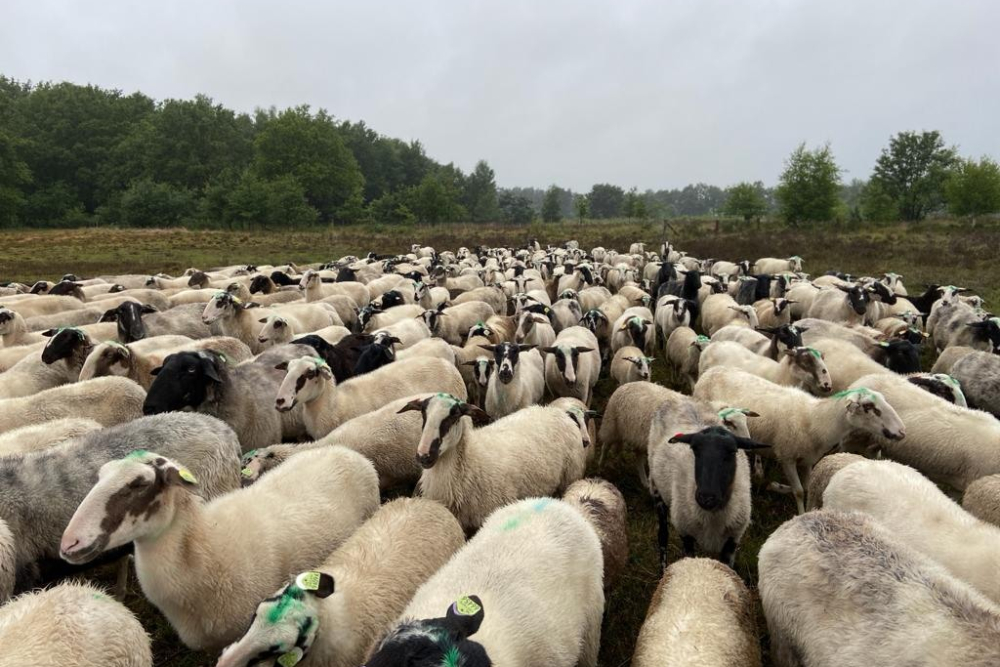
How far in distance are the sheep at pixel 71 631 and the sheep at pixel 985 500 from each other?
20.8ft

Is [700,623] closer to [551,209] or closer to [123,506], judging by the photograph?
[123,506]

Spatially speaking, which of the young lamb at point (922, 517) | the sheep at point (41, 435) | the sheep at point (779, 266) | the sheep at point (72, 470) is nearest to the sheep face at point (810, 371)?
the young lamb at point (922, 517)

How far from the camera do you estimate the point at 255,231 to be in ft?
161

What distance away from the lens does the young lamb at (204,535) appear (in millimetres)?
3236

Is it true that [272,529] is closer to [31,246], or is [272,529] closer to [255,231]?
[31,246]

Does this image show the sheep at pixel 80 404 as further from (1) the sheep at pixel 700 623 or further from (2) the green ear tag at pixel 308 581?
(1) the sheep at pixel 700 623

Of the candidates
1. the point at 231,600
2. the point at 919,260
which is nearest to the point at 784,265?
the point at 919,260

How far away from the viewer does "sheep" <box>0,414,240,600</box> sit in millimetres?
3814

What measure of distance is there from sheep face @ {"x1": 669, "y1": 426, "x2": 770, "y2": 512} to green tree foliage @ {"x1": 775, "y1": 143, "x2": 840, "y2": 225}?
44.5 metres

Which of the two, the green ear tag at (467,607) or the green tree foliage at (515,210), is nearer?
the green ear tag at (467,607)

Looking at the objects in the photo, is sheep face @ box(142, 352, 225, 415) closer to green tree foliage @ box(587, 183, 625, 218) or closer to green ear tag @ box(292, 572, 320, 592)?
green ear tag @ box(292, 572, 320, 592)

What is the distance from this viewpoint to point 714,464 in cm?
450

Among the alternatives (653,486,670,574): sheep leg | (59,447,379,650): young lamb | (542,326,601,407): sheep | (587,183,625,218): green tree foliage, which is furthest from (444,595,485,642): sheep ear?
(587,183,625,218): green tree foliage

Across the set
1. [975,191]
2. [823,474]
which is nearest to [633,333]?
[823,474]
